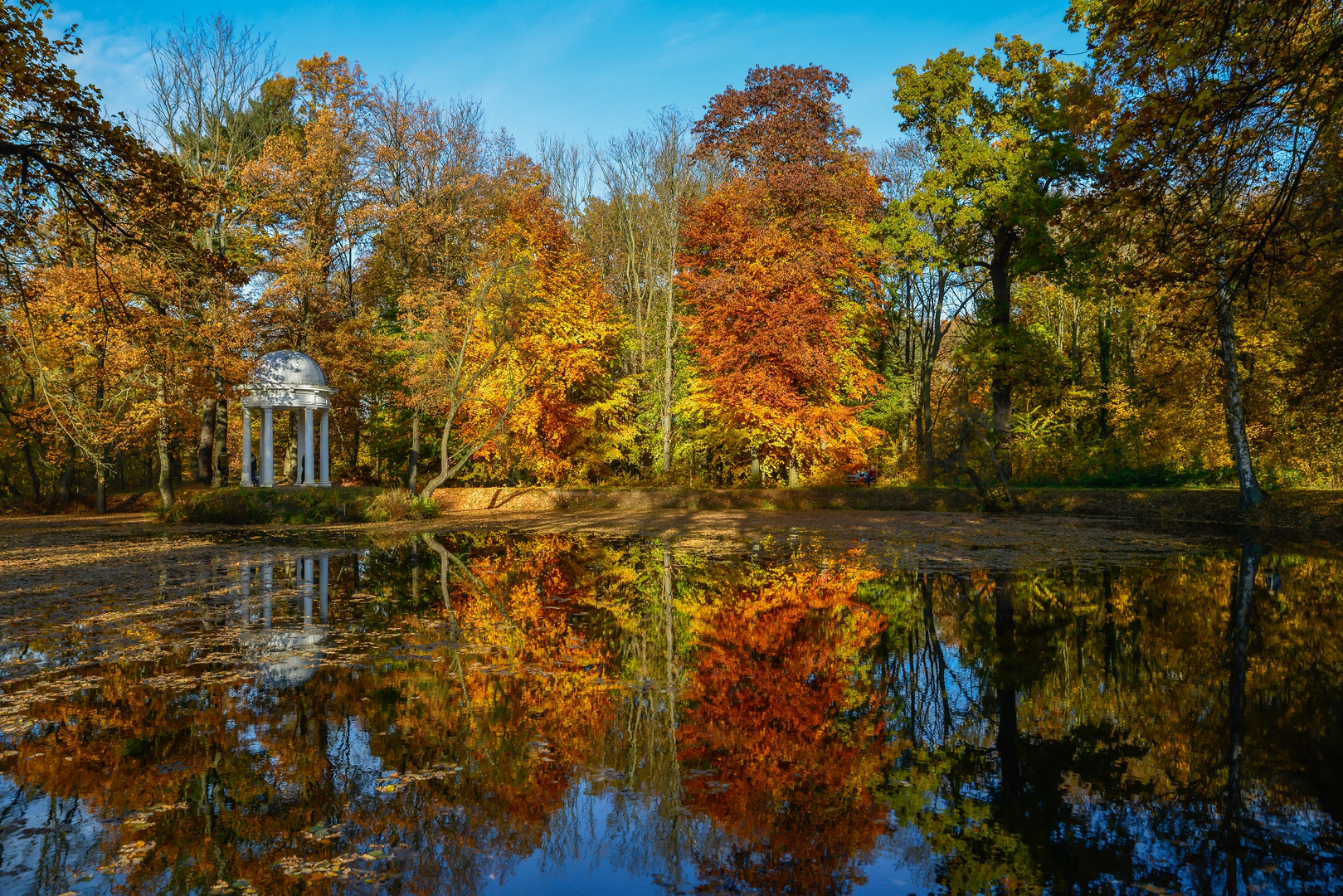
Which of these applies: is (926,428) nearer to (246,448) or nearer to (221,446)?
(246,448)

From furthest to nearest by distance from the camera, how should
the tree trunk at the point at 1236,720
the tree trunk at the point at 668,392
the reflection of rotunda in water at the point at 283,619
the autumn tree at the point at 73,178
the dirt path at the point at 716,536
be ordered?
the tree trunk at the point at 668,392, the dirt path at the point at 716,536, the autumn tree at the point at 73,178, the reflection of rotunda in water at the point at 283,619, the tree trunk at the point at 1236,720

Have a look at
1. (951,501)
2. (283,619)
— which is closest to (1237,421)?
(951,501)

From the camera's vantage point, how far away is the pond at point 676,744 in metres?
3.21

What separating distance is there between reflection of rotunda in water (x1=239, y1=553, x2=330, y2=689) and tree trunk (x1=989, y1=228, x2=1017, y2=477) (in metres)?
20.7

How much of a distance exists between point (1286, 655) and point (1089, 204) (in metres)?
4.27

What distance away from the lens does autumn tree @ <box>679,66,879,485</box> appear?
25.8 meters

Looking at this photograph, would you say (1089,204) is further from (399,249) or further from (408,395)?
(399,249)

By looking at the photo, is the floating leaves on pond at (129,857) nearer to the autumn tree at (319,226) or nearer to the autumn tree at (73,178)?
the autumn tree at (73,178)

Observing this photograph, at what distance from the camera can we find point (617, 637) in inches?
291

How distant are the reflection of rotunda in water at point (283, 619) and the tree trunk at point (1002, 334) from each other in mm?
20668

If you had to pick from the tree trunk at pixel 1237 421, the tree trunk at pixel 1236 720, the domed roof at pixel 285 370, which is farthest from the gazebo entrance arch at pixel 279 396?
the tree trunk at pixel 1237 421

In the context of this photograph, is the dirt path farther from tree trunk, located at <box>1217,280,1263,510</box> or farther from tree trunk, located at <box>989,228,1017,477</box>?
tree trunk, located at <box>989,228,1017,477</box>

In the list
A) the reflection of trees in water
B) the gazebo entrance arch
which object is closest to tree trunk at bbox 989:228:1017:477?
the reflection of trees in water

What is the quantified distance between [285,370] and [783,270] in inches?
656
